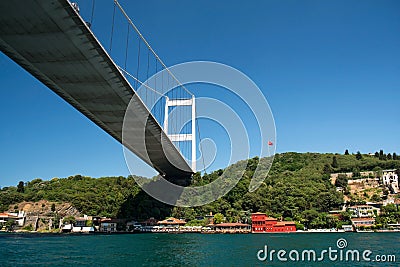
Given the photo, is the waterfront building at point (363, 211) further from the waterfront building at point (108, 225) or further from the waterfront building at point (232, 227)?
the waterfront building at point (108, 225)

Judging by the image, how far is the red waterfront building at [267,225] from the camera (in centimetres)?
3131

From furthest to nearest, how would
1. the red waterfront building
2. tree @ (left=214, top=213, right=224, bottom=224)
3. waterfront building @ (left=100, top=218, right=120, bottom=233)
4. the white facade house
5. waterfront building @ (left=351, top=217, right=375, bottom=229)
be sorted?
the white facade house
tree @ (left=214, top=213, right=224, bottom=224)
waterfront building @ (left=351, top=217, right=375, bottom=229)
waterfront building @ (left=100, top=218, right=120, bottom=233)
the red waterfront building

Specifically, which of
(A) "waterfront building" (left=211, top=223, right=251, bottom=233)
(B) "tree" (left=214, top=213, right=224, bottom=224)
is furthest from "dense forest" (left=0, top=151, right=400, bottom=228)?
(A) "waterfront building" (left=211, top=223, right=251, bottom=233)

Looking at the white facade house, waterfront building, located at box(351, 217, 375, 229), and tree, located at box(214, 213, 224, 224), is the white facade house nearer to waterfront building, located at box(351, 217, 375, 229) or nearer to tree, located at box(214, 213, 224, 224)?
waterfront building, located at box(351, 217, 375, 229)

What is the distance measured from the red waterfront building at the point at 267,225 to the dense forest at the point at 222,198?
1495 mm

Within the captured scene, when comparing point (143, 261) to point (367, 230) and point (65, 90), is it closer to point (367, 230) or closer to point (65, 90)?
point (65, 90)

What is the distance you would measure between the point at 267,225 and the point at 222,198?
6677 millimetres

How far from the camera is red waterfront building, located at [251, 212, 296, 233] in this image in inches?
1233

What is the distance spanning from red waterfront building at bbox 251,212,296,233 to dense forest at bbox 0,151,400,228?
1.49 metres

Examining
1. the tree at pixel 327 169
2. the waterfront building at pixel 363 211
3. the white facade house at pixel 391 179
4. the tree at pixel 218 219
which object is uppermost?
the tree at pixel 327 169

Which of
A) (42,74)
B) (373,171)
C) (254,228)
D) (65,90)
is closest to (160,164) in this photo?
(254,228)

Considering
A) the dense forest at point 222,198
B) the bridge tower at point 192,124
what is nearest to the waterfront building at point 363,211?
the dense forest at point 222,198

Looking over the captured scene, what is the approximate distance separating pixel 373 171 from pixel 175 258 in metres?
42.7

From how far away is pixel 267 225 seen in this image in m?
31.7
